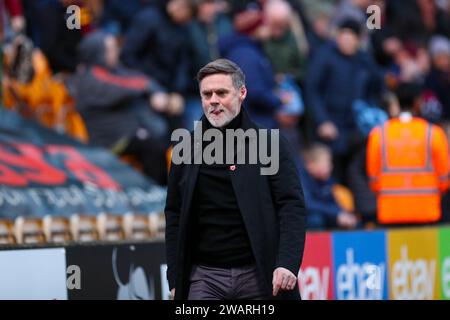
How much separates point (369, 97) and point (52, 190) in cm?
622

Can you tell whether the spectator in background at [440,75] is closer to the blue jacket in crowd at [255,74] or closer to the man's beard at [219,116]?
the blue jacket in crowd at [255,74]

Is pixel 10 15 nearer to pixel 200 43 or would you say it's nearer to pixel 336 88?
pixel 200 43

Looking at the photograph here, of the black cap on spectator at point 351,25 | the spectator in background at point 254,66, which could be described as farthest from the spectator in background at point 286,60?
the black cap on spectator at point 351,25

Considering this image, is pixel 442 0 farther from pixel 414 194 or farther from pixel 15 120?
pixel 15 120

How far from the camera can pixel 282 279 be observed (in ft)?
25.5

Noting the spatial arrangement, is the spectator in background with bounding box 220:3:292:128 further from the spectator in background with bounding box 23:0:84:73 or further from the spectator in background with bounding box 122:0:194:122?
the spectator in background with bounding box 23:0:84:73

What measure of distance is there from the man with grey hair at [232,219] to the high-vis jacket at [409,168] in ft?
19.3

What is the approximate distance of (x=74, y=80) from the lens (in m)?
14.4

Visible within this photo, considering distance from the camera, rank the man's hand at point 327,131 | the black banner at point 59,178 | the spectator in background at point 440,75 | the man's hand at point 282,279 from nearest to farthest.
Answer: the man's hand at point 282,279, the black banner at point 59,178, the man's hand at point 327,131, the spectator in background at point 440,75

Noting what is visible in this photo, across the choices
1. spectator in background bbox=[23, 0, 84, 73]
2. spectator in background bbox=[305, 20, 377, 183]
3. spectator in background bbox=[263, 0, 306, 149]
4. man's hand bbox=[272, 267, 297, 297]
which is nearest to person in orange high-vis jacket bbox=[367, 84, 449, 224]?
spectator in background bbox=[263, 0, 306, 149]

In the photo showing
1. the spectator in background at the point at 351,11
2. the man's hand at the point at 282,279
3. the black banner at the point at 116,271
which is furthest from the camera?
the spectator in background at the point at 351,11

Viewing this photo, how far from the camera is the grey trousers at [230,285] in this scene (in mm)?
7988

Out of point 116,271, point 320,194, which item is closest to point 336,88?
point 320,194

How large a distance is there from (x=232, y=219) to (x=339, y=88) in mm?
8872
